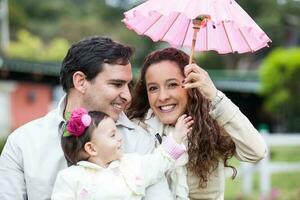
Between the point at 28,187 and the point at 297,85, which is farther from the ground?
the point at 28,187

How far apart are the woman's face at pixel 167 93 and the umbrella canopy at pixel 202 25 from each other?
14cm

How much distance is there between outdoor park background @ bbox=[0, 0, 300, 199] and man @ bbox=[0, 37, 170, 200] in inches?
231

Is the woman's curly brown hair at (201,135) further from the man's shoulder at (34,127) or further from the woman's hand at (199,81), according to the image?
the man's shoulder at (34,127)

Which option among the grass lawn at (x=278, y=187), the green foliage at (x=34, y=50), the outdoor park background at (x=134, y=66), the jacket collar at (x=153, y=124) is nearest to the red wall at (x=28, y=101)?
the outdoor park background at (x=134, y=66)

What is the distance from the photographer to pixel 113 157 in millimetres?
3049

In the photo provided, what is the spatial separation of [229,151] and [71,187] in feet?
2.99

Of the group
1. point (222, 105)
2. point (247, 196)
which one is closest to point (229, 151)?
point (222, 105)

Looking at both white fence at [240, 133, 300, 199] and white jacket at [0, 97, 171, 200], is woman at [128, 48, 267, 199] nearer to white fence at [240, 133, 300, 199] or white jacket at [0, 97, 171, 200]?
white jacket at [0, 97, 171, 200]

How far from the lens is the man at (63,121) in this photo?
124 inches

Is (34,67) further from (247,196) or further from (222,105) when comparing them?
(222,105)

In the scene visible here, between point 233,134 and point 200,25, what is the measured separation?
524 mm

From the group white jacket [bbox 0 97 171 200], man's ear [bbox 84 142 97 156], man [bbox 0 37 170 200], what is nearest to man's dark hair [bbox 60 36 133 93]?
man [bbox 0 37 170 200]

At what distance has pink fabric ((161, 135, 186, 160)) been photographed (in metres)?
3.10

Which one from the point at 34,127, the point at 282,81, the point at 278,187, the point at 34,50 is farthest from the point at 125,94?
the point at 34,50
